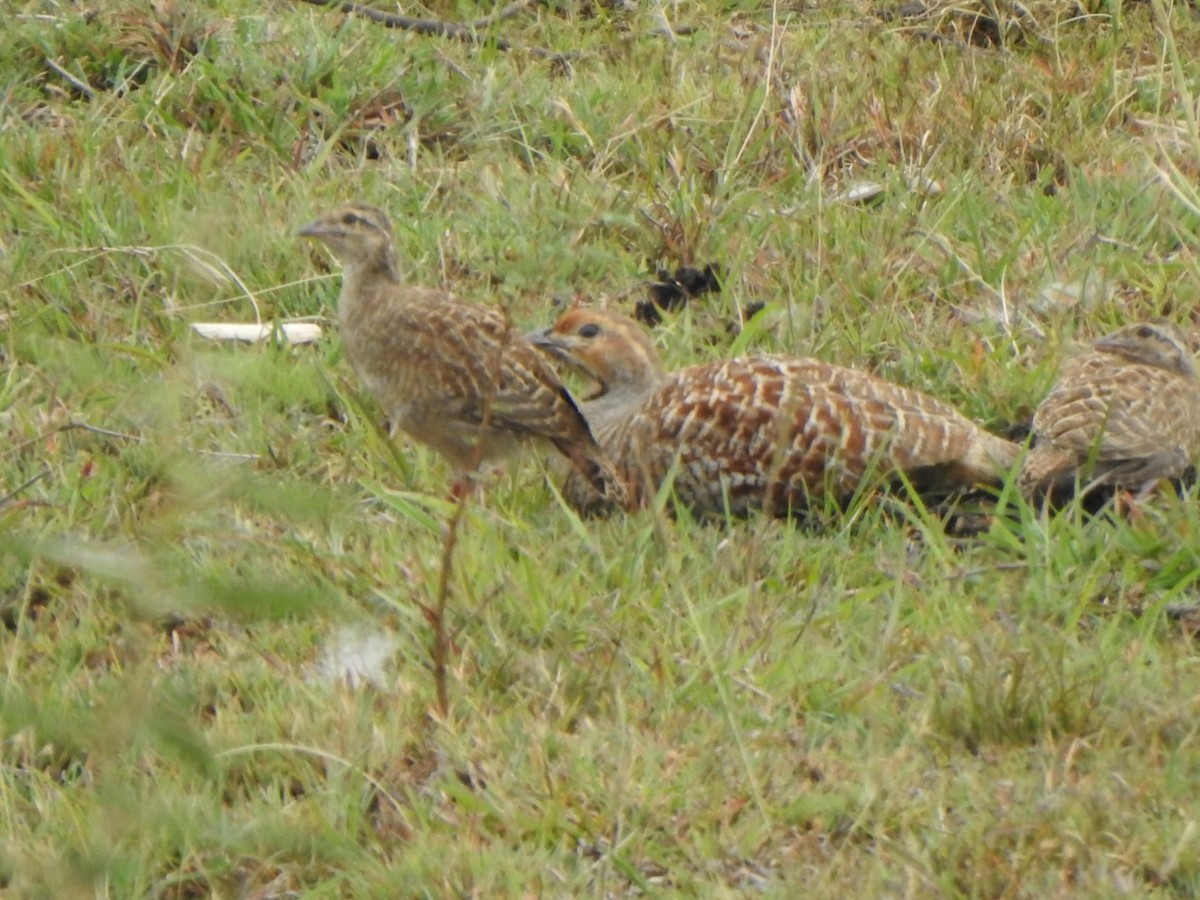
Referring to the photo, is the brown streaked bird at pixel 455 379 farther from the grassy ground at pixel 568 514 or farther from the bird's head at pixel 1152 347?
the bird's head at pixel 1152 347

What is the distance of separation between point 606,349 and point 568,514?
83 centimetres

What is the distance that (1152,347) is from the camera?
229 inches

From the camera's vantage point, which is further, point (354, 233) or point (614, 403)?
point (354, 233)

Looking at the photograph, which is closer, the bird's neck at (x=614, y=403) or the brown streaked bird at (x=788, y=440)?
the brown streaked bird at (x=788, y=440)

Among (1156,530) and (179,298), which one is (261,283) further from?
(1156,530)

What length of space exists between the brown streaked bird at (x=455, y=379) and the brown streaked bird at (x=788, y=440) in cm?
18

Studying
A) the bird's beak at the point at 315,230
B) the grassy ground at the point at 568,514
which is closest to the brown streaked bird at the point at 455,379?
the grassy ground at the point at 568,514

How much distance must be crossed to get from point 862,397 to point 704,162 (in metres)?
2.22

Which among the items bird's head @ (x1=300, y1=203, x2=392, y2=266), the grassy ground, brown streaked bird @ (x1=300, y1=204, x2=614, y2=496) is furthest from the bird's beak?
the grassy ground

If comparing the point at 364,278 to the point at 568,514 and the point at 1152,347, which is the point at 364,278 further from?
the point at 1152,347

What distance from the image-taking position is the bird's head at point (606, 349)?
19.4ft

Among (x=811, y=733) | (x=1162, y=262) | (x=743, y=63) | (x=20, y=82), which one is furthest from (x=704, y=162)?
(x=811, y=733)

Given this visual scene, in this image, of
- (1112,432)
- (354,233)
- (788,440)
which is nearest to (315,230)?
(354,233)

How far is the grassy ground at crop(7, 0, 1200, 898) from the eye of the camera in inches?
141
